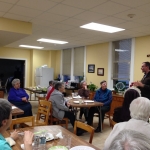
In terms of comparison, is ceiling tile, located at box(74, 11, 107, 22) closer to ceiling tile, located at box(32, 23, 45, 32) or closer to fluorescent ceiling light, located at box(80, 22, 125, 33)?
fluorescent ceiling light, located at box(80, 22, 125, 33)

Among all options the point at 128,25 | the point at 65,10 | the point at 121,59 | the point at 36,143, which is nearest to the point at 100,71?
the point at 121,59

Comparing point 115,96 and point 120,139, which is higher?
point 120,139

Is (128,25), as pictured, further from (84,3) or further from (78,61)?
(78,61)

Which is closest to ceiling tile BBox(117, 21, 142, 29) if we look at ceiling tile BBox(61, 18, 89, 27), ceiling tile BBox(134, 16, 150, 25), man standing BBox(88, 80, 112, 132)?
ceiling tile BBox(134, 16, 150, 25)

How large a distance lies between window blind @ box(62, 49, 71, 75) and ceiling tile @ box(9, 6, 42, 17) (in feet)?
18.2

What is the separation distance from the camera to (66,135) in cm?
217

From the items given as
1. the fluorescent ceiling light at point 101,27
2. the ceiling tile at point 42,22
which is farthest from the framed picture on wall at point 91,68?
the ceiling tile at point 42,22

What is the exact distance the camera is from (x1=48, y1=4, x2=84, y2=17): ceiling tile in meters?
3.43

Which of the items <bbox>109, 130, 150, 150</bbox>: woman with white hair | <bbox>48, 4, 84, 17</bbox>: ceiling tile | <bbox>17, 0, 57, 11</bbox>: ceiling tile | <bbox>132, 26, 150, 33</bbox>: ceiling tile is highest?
<bbox>17, 0, 57, 11</bbox>: ceiling tile

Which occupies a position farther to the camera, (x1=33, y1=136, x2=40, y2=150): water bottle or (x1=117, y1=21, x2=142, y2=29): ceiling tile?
(x1=117, y1=21, x2=142, y2=29): ceiling tile

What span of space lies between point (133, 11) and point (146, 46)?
2388mm

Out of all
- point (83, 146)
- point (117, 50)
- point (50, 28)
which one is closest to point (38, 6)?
point (50, 28)

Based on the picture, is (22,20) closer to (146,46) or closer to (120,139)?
(146,46)

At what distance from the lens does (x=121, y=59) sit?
6.64 metres
